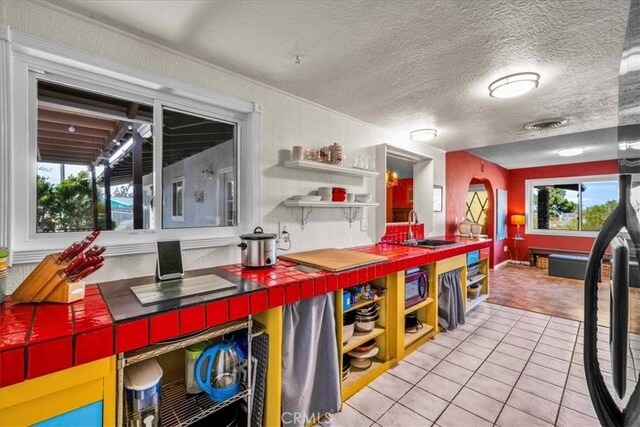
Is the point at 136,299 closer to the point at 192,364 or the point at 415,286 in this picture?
the point at 192,364

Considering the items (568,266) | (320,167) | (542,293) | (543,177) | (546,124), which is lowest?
(542,293)

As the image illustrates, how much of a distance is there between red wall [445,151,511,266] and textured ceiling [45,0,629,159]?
2.19m

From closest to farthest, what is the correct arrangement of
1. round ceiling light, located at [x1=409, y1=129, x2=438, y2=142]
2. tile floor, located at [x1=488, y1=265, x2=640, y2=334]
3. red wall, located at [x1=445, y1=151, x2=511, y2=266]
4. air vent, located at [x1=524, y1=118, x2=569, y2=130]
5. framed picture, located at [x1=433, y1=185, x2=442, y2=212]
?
air vent, located at [x1=524, y1=118, x2=569, y2=130] → round ceiling light, located at [x1=409, y1=129, x2=438, y2=142] → tile floor, located at [x1=488, y1=265, x2=640, y2=334] → framed picture, located at [x1=433, y1=185, x2=442, y2=212] → red wall, located at [x1=445, y1=151, x2=511, y2=266]

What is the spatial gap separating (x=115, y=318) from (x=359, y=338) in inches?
64.0

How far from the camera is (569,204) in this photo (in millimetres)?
6527

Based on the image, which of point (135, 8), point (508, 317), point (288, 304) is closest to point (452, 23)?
point (135, 8)

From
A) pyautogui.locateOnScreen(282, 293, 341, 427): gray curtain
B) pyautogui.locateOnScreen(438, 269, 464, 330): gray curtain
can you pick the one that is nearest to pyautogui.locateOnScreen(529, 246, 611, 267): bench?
pyautogui.locateOnScreen(438, 269, 464, 330): gray curtain

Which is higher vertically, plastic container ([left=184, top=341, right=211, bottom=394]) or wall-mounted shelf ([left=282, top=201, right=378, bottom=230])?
wall-mounted shelf ([left=282, top=201, right=378, bottom=230])

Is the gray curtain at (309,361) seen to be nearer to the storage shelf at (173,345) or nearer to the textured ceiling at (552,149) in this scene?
the storage shelf at (173,345)

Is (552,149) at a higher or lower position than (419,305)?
higher

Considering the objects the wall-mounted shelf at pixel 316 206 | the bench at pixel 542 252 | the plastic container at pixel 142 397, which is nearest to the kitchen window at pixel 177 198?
the wall-mounted shelf at pixel 316 206

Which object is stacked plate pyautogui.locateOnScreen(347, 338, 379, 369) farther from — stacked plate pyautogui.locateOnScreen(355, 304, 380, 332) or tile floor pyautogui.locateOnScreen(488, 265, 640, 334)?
tile floor pyautogui.locateOnScreen(488, 265, 640, 334)

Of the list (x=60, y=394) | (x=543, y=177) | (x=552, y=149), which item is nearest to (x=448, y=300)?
(x=60, y=394)

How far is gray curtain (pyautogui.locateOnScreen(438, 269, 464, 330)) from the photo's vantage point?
9.86ft
